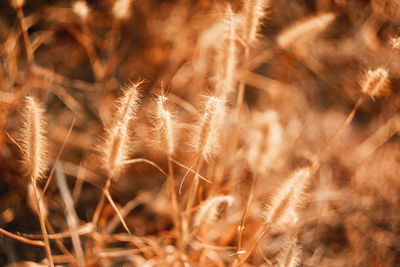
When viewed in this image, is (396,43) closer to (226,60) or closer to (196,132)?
(226,60)

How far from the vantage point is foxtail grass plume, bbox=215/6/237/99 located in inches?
31.4

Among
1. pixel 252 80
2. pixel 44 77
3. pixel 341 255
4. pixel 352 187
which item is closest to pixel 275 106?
pixel 252 80

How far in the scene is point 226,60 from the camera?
0.83 metres

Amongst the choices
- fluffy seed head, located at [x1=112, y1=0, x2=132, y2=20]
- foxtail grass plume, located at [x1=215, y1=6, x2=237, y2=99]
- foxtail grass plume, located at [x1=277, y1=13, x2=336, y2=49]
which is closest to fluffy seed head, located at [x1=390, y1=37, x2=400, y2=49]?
foxtail grass plume, located at [x1=277, y1=13, x2=336, y2=49]

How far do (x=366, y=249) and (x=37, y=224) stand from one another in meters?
1.16

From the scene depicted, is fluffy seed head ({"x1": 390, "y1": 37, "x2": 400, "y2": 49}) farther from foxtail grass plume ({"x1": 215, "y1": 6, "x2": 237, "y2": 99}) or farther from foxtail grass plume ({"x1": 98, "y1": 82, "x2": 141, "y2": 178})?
foxtail grass plume ({"x1": 98, "y1": 82, "x2": 141, "y2": 178})

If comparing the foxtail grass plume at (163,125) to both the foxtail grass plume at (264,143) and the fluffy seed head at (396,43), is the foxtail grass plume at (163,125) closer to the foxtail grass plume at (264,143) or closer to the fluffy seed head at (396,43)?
the foxtail grass plume at (264,143)

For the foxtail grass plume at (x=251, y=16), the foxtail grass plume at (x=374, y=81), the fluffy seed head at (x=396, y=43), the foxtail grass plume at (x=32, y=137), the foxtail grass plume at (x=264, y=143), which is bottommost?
the foxtail grass plume at (x=264, y=143)

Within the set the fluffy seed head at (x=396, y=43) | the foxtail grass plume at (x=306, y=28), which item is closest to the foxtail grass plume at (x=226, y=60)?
the foxtail grass plume at (x=306, y=28)

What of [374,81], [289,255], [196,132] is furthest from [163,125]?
[374,81]

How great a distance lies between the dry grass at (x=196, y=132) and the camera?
91cm

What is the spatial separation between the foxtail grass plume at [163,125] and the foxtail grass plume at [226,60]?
0.61ft

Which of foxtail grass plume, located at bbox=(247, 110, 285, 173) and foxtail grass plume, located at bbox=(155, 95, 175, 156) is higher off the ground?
foxtail grass plume, located at bbox=(155, 95, 175, 156)

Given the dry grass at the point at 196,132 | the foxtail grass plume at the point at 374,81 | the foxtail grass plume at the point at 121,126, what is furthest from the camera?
the dry grass at the point at 196,132
